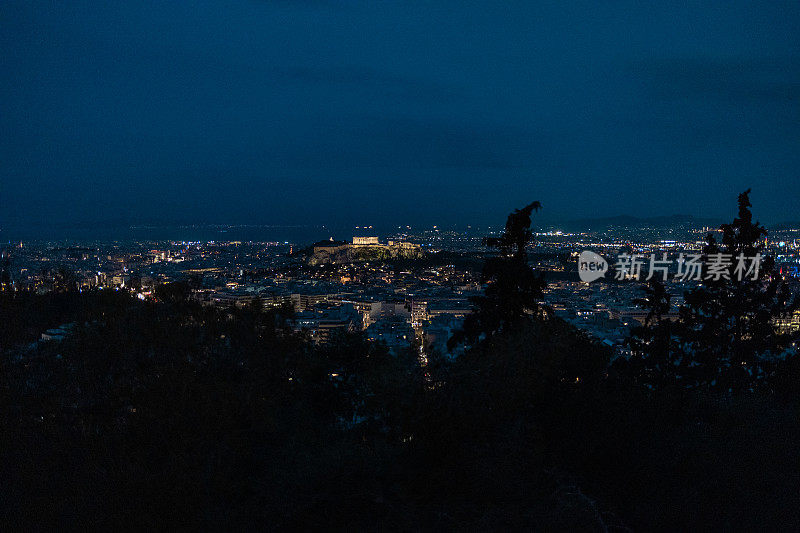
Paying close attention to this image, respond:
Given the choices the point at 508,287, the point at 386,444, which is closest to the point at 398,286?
the point at 508,287

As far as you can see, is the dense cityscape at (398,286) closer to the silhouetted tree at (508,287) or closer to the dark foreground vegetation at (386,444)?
the silhouetted tree at (508,287)

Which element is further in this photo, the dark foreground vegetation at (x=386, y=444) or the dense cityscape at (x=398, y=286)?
the dense cityscape at (x=398, y=286)

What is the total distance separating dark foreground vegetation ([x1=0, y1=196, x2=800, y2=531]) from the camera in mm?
4012

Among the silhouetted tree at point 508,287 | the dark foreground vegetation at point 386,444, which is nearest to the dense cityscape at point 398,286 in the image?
the silhouetted tree at point 508,287

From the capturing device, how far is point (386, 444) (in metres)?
4.75

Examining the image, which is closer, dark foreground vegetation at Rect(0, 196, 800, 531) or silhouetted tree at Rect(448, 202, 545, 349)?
dark foreground vegetation at Rect(0, 196, 800, 531)

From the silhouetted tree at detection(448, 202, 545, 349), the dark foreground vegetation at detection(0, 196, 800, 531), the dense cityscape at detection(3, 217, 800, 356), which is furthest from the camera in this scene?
the dense cityscape at detection(3, 217, 800, 356)

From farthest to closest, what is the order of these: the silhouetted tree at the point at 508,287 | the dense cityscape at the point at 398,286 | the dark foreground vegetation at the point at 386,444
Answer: the dense cityscape at the point at 398,286 < the silhouetted tree at the point at 508,287 < the dark foreground vegetation at the point at 386,444

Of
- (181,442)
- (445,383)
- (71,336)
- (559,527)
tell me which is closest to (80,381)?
(71,336)

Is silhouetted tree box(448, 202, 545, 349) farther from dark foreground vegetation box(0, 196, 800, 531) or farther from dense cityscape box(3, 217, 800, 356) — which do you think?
dark foreground vegetation box(0, 196, 800, 531)

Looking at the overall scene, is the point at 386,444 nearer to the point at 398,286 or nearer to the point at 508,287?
the point at 508,287

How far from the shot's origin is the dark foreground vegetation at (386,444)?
4.01m

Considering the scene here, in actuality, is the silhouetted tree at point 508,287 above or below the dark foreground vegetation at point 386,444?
above

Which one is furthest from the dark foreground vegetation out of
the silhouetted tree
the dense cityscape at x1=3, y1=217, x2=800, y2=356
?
the dense cityscape at x1=3, y1=217, x2=800, y2=356
